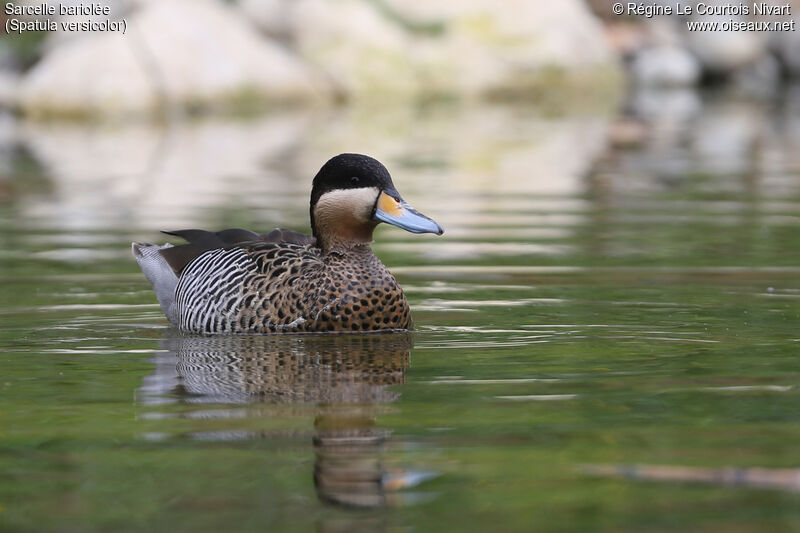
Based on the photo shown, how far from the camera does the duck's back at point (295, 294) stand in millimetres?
7145

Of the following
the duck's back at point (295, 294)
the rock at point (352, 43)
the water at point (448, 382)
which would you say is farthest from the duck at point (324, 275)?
the rock at point (352, 43)

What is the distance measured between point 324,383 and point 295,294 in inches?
49.4

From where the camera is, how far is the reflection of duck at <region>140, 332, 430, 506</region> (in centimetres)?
439

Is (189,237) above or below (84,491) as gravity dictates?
above

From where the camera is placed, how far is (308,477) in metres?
4.40

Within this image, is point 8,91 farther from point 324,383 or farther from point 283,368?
point 324,383

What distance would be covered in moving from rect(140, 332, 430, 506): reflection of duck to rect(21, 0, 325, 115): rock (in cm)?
1995

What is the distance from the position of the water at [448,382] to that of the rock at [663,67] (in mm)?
23532

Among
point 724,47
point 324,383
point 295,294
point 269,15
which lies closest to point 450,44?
point 269,15

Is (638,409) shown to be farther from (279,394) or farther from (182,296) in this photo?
(182,296)

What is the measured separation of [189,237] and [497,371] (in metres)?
2.59

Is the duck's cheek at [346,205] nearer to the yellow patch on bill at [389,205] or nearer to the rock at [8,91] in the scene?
the yellow patch on bill at [389,205]

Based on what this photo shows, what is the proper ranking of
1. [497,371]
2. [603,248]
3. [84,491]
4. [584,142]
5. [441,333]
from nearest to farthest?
[84,491], [497,371], [441,333], [603,248], [584,142]

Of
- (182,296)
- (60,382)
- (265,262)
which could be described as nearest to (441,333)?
(265,262)
